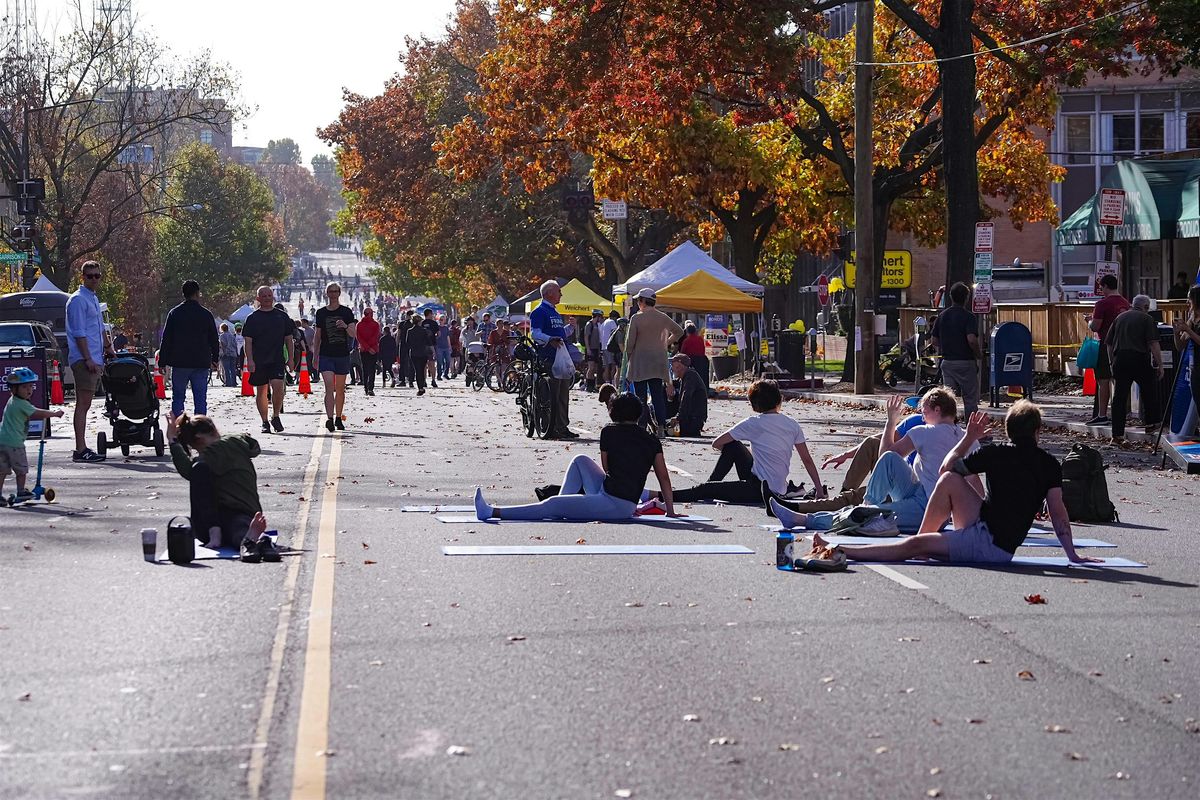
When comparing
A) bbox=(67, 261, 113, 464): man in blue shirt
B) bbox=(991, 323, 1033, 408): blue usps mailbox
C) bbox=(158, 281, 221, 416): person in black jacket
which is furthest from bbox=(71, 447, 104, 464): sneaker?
bbox=(991, 323, 1033, 408): blue usps mailbox

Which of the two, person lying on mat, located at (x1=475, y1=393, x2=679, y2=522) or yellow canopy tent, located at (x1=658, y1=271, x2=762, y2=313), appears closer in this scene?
person lying on mat, located at (x1=475, y1=393, x2=679, y2=522)

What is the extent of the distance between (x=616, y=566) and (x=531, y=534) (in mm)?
1769

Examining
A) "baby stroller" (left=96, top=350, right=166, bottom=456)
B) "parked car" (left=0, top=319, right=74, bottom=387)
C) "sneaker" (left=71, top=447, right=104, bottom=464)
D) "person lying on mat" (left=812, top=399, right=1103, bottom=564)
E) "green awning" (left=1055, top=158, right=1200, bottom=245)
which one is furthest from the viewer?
"parked car" (left=0, top=319, right=74, bottom=387)

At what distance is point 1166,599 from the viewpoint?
9.92 meters

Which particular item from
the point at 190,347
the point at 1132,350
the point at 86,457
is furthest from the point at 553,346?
the point at 1132,350

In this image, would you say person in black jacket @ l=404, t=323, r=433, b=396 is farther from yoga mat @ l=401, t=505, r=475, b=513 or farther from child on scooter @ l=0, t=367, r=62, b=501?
yoga mat @ l=401, t=505, r=475, b=513

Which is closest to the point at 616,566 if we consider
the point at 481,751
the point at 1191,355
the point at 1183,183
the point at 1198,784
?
the point at 481,751

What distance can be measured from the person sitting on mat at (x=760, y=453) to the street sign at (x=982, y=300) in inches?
523

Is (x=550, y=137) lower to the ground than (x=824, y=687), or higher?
higher

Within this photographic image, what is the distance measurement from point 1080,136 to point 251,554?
53.4 meters

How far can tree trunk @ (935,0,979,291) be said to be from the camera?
2923 centimetres

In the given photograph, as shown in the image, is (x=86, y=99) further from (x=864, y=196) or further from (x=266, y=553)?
(x=266, y=553)

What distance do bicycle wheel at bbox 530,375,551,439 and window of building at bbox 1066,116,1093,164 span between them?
41.0 m

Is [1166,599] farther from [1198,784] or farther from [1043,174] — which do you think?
[1043,174]
